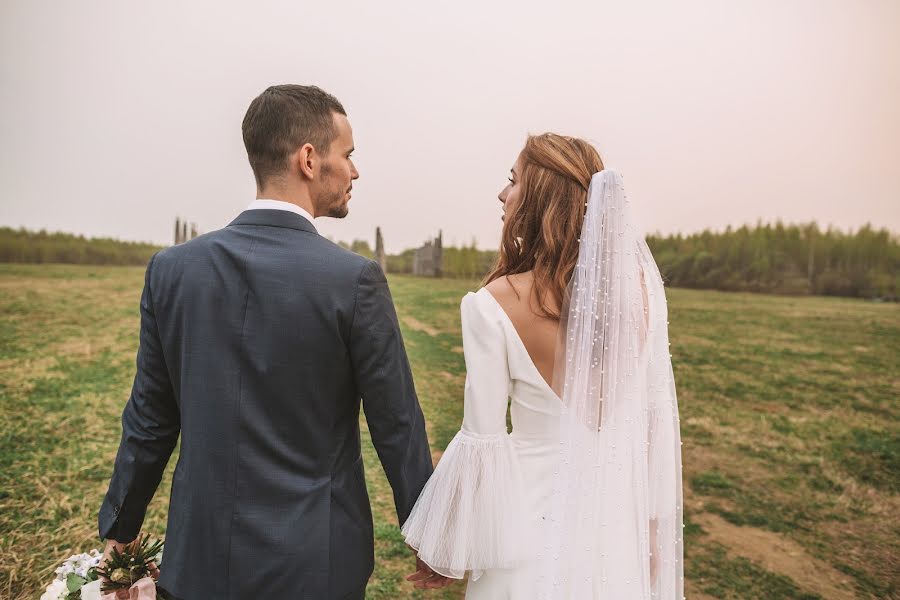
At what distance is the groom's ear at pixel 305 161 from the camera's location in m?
1.37

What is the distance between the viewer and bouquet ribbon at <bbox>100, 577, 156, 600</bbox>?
1.42 metres

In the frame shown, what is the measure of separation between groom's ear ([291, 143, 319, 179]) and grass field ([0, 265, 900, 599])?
8.65ft

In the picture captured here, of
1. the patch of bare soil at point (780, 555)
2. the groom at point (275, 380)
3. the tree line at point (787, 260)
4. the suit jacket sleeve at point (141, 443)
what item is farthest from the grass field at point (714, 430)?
the groom at point (275, 380)

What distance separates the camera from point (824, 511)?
4672 mm

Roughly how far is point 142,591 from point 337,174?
1.21m

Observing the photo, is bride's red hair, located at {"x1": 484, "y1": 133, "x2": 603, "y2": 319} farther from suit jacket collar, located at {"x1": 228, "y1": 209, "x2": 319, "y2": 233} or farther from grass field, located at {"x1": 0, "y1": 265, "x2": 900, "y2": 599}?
grass field, located at {"x1": 0, "y1": 265, "x2": 900, "y2": 599}

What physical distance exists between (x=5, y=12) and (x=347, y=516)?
8.95m

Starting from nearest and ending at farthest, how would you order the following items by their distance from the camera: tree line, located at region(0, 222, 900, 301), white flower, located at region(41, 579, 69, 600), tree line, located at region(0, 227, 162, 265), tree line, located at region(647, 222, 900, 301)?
1. white flower, located at region(41, 579, 69, 600)
2. tree line, located at region(0, 227, 162, 265)
3. tree line, located at region(0, 222, 900, 301)
4. tree line, located at region(647, 222, 900, 301)

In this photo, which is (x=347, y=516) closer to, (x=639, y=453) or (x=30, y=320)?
(x=639, y=453)

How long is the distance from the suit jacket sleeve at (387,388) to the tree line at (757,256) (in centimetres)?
771

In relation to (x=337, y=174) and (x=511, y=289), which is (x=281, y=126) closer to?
(x=337, y=174)

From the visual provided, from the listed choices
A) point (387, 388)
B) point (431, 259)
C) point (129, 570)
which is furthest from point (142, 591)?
point (431, 259)

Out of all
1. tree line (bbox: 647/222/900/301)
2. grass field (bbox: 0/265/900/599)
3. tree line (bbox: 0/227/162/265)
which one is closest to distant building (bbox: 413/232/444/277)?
grass field (bbox: 0/265/900/599)

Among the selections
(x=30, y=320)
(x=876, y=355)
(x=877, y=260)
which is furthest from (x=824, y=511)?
Result: (x=30, y=320)
